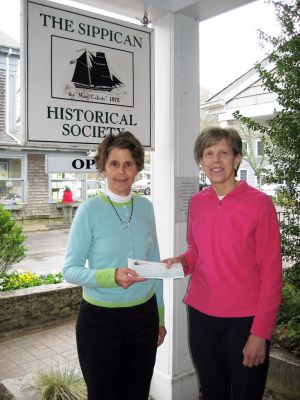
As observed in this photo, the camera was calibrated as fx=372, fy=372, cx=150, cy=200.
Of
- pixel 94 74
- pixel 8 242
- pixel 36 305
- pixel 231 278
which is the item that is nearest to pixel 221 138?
pixel 231 278

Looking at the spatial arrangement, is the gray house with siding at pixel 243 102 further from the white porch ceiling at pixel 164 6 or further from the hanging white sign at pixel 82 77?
the hanging white sign at pixel 82 77

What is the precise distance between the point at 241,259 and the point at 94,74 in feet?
4.82

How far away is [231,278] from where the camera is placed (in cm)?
168

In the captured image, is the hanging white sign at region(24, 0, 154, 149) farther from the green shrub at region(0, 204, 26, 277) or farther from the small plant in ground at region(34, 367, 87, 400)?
the green shrub at region(0, 204, 26, 277)

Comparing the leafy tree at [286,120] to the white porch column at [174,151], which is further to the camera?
the leafy tree at [286,120]

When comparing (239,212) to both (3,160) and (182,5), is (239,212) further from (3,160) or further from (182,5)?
(3,160)

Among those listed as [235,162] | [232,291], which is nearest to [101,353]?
[232,291]

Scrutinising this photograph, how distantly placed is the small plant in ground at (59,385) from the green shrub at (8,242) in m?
2.02

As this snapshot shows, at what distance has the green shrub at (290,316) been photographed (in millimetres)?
2859

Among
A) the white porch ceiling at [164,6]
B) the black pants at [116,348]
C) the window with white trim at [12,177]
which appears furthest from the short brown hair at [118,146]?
the window with white trim at [12,177]

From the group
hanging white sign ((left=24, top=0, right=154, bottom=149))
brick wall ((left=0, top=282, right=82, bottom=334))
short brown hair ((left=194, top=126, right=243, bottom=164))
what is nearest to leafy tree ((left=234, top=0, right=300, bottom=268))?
hanging white sign ((left=24, top=0, right=154, bottom=149))

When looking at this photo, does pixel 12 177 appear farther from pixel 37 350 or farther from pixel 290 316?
pixel 290 316

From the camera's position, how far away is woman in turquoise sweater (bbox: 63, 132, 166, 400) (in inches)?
65.1

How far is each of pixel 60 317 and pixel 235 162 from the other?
3.47 m
